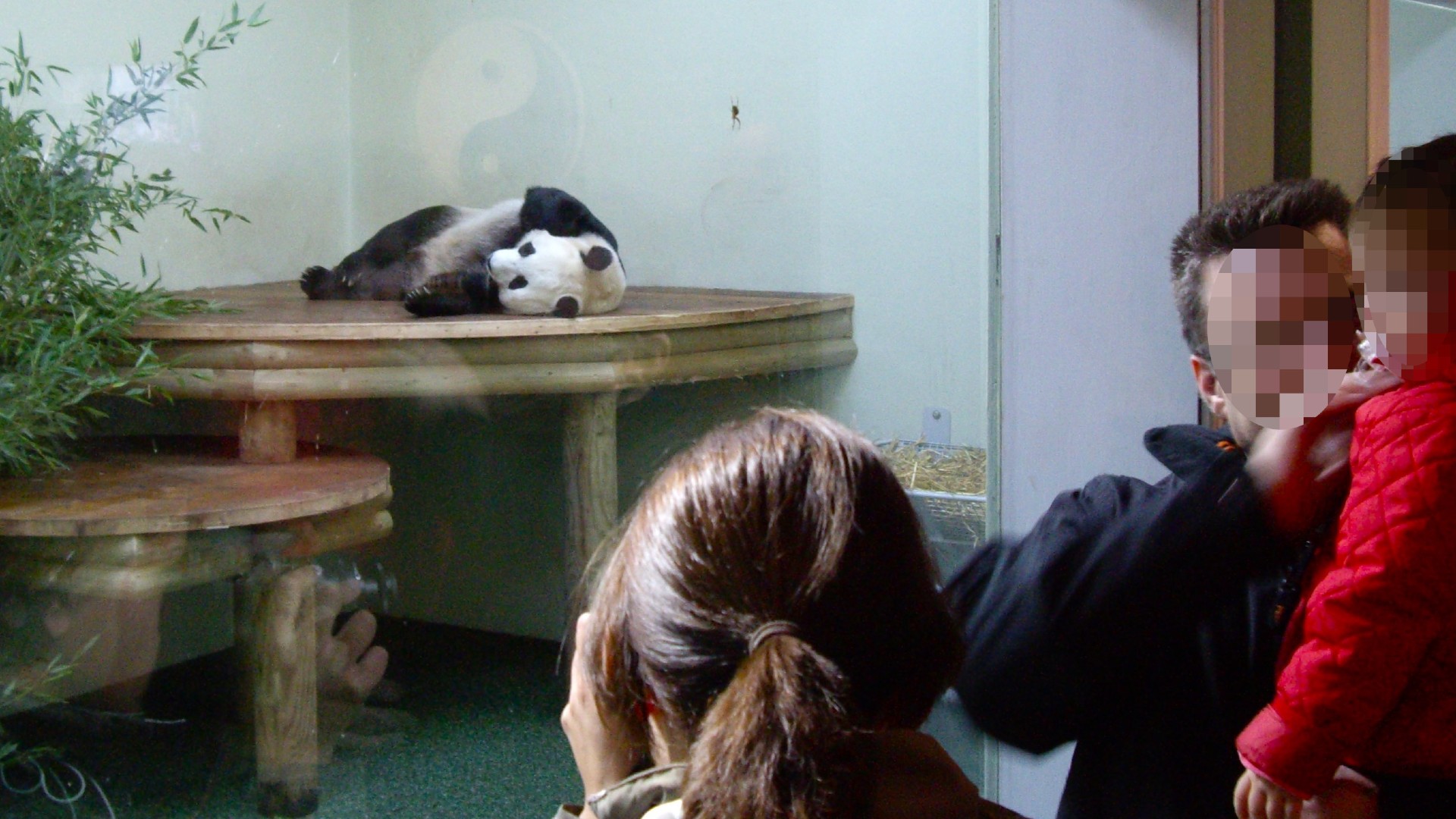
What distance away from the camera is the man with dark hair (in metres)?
0.81

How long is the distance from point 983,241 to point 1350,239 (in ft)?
2.80

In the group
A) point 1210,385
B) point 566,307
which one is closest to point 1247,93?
point 1210,385

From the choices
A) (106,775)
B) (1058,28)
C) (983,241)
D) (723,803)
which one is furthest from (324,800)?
(1058,28)

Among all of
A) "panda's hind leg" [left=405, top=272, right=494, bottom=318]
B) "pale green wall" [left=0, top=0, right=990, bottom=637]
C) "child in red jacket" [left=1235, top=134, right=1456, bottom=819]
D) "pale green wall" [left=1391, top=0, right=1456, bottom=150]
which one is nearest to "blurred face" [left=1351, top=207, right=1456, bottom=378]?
"child in red jacket" [left=1235, top=134, right=1456, bottom=819]

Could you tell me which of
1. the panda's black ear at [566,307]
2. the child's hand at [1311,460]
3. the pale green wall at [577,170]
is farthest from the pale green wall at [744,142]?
the child's hand at [1311,460]

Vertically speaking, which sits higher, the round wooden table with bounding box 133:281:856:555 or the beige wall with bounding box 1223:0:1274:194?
the beige wall with bounding box 1223:0:1274:194

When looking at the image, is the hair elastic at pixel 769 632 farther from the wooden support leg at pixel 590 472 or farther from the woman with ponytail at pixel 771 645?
the wooden support leg at pixel 590 472

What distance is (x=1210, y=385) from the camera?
92cm

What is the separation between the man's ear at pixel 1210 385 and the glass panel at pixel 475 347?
253mm

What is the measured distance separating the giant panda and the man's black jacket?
2.26 ft

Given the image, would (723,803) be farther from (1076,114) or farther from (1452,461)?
(1076,114)

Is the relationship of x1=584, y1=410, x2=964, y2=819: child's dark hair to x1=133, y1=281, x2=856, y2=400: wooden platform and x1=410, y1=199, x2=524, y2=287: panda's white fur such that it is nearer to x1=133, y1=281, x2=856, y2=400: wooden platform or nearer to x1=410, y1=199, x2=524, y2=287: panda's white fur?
x1=133, y1=281, x2=856, y2=400: wooden platform

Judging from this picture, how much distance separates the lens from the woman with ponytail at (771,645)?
0.57m

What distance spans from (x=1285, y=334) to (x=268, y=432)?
3.10 feet
